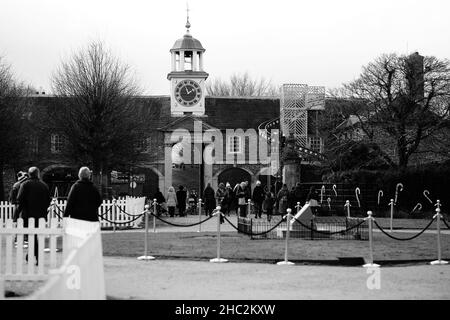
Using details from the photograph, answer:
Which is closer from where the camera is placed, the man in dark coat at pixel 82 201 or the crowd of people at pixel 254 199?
the man in dark coat at pixel 82 201

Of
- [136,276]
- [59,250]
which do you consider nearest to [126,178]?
[59,250]

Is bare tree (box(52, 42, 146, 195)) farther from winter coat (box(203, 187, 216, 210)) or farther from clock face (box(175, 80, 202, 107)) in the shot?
clock face (box(175, 80, 202, 107))

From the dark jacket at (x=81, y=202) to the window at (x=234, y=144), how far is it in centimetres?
4466

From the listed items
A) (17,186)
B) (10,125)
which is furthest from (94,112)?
(17,186)

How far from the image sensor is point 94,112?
3597cm

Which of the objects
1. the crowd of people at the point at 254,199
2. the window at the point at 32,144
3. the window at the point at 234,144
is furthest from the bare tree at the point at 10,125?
the window at the point at 234,144

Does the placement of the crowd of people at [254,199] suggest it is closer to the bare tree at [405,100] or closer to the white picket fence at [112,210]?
the white picket fence at [112,210]

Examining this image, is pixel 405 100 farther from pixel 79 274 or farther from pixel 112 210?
pixel 79 274

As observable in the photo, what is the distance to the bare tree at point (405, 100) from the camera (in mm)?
38688

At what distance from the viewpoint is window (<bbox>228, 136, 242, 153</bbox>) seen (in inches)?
2306

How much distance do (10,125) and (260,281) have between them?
29630mm

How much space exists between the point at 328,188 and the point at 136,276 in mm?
24358

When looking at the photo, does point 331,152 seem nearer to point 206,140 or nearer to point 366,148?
point 366,148

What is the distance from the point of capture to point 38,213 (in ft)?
46.8
